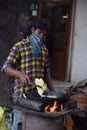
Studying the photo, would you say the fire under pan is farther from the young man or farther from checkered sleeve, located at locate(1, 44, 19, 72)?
checkered sleeve, located at locate(1, 44, 19, 72)

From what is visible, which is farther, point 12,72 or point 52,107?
point 12,72

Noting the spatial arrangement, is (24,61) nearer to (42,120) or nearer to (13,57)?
(13,57)

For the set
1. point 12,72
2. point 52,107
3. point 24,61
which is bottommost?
point 52,107

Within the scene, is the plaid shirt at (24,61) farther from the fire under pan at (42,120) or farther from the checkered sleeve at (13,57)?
the fire under pan at (42,120)

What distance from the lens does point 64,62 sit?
1391 cm

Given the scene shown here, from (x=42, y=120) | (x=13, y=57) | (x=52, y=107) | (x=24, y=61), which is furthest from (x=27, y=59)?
(x=42, y=120)

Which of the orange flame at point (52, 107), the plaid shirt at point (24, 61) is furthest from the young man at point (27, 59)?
the orange flame at point (52, 107)

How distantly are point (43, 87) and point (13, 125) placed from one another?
2.66 feet

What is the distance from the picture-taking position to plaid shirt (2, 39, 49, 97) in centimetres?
593

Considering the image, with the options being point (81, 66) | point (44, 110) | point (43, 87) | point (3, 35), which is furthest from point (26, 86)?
point (81, 66)

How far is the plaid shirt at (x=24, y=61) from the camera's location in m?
5.93

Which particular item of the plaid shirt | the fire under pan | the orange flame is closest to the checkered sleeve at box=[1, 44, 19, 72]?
the plaid shirt

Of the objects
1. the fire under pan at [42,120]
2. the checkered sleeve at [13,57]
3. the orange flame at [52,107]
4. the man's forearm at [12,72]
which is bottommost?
the fire under pan at [42,120]

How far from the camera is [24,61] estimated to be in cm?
597
